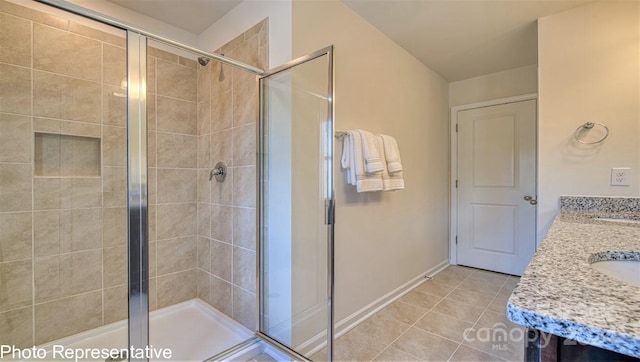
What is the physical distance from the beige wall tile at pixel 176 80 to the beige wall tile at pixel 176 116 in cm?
5

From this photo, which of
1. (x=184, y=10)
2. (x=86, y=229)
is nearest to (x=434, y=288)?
(x=86, y=229)

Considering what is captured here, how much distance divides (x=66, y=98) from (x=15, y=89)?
23cm

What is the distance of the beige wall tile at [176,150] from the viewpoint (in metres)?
2.28

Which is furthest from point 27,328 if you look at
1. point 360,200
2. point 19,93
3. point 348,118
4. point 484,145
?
point 484,145

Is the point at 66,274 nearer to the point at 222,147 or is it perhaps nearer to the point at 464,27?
the point at 222,147

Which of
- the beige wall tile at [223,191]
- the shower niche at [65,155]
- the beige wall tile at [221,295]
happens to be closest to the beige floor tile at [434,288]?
the beige wall tile at [221,295]

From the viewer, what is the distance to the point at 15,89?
5.54 ft

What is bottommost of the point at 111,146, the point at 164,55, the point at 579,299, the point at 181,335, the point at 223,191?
the point at 181,335

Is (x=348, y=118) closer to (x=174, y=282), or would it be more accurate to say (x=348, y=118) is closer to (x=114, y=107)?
(x=114, y=107)

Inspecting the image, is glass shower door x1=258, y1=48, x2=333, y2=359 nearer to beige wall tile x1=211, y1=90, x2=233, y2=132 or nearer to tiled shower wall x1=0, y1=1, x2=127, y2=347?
beige wall tile x1=211, y1=90, x2=233, y2=132

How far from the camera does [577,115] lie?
2.00 metres

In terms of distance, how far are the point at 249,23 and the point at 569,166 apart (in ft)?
8.15

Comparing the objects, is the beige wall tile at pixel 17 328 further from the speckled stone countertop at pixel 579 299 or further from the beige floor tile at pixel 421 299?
the beige floor tile at pixel 421 299

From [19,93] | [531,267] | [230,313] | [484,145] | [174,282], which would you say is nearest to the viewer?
[531,267]
